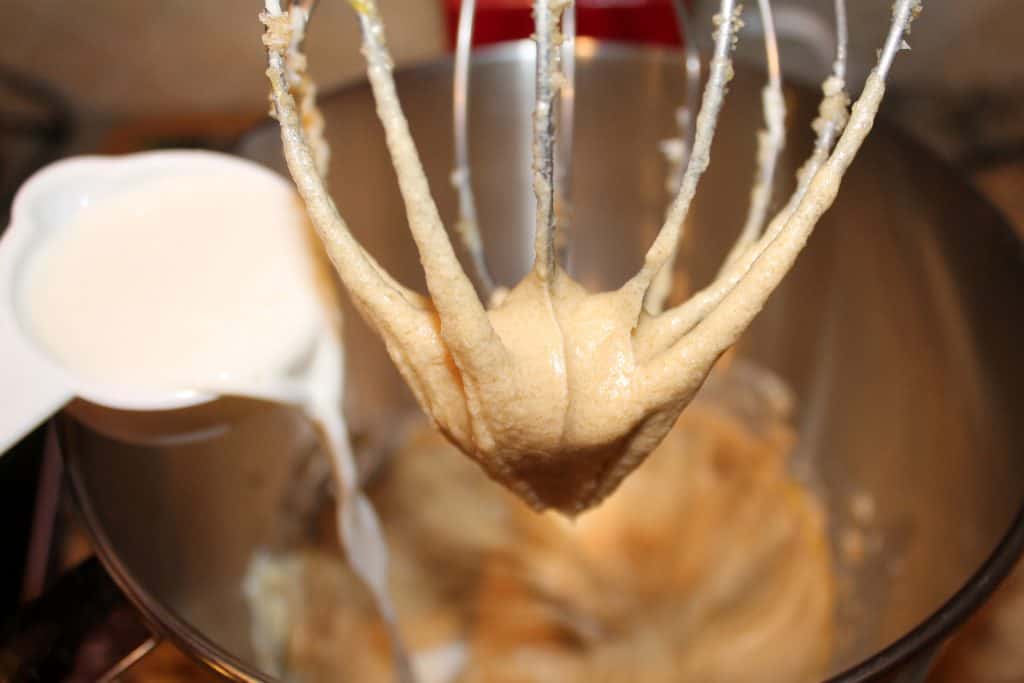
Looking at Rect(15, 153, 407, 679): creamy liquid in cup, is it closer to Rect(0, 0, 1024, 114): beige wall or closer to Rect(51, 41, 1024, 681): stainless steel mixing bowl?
Rect(51, 41, 1024, 681): stainless steel mixing bowl

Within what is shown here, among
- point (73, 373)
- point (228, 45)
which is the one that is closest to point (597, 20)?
point (228, 45)

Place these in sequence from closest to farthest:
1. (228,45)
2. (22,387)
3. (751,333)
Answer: (22,387), (751,333), (228,45)

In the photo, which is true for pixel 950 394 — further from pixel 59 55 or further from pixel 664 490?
pixel 59 55

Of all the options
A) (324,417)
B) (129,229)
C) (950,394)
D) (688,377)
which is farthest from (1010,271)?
(129,229)

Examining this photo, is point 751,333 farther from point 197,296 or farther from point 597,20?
point 197,296

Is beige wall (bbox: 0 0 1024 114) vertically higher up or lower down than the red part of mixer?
lower down

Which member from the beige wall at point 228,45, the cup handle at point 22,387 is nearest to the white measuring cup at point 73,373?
Result: the cup handle at point 22,387

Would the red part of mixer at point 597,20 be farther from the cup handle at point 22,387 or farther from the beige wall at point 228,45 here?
the cup handle at point 22,387

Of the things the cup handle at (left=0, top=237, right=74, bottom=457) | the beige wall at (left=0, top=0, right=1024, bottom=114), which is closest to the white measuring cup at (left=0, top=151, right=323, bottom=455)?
the cup handle at (left=0, top=237, right=74, bottom=457)
